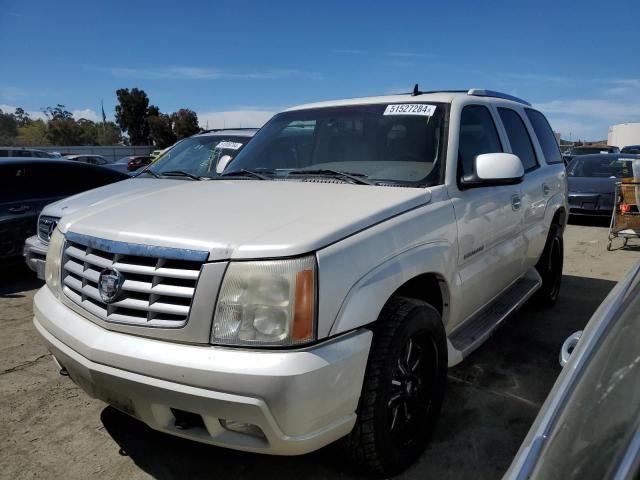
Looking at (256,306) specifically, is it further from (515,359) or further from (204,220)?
(515,359)

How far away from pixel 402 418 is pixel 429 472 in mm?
290

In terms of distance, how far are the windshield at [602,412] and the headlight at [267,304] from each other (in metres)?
1.01

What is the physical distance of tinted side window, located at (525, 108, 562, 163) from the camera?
4723mm

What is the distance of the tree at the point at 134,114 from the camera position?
60.1 metres

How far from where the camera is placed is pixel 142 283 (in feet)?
6.82

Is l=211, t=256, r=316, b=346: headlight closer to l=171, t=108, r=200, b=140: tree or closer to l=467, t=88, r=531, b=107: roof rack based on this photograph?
l=467, t=88, r=531, b=107: roof rack

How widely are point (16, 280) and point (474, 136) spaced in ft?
19.6

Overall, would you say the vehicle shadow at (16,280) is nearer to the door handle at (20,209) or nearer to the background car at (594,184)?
the door handle at (20,209)

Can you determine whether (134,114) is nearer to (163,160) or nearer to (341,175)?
(163,160)

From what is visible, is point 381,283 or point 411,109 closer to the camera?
point 381,283

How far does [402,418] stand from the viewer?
8.16ft

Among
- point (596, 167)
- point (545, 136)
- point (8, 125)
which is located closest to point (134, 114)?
point (8, 125)

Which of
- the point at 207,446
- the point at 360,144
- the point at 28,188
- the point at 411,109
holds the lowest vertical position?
the point at 207,446

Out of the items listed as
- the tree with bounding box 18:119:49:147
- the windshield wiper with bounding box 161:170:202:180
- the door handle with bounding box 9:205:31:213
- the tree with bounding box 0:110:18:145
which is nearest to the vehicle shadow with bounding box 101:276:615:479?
the windshield wiper with bounding box 161:170:202:180
